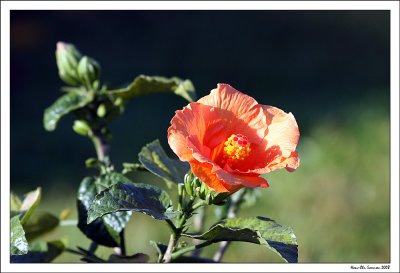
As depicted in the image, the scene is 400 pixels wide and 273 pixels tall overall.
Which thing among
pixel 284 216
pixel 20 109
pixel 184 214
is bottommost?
pixel 284 216

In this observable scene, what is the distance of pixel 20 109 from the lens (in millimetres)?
3318

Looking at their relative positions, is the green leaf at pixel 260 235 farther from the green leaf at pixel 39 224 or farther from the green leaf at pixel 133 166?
the green leaf at pixel 39 224

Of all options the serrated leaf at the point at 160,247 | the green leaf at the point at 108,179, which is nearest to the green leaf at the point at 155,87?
the green leaf at the point at 108,179

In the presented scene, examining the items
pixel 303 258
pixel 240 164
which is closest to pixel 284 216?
pixel 303 258

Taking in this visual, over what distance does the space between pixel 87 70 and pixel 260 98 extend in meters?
2.52

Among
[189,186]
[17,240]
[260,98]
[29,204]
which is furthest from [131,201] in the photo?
[260,98]

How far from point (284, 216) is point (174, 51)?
1.95 meters

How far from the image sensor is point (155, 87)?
1113mm

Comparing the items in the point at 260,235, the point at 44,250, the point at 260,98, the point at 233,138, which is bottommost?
the point at 260,98

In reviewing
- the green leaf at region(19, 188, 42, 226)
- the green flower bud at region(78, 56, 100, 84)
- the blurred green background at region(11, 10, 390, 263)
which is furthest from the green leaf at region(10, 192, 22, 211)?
the blurred green background at region(11, 10, 390, 263)

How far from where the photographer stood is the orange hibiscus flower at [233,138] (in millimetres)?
812

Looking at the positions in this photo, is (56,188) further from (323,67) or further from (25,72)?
(323,67)

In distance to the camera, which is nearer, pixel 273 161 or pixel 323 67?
pixel 273 161

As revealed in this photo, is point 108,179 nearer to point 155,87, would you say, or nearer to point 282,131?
point 155,87
